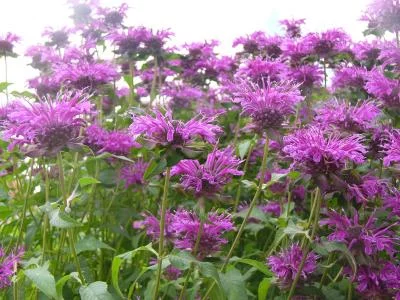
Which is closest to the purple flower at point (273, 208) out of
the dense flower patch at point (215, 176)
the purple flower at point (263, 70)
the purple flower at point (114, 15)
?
the dense flower patch at point (215, 176)

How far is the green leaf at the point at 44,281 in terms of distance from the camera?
128cm

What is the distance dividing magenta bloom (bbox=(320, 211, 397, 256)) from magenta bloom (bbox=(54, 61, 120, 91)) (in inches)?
42.7

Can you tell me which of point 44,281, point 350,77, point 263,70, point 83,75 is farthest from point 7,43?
point 44,281

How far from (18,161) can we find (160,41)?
33.8 inches

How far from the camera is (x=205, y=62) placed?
2.91 m

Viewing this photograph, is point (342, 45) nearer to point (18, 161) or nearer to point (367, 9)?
point (367, 9)

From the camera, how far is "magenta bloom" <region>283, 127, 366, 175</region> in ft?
4.60

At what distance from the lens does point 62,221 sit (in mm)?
1334

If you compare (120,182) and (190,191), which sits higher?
(190,191)

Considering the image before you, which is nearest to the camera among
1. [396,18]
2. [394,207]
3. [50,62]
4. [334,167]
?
[334,167]

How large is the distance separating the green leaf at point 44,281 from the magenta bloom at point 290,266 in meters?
0.66

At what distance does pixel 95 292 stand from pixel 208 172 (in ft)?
1.40

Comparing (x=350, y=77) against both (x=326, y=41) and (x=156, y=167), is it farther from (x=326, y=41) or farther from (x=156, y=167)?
(x=156, y=167)

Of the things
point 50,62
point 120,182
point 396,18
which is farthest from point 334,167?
point 50,62
